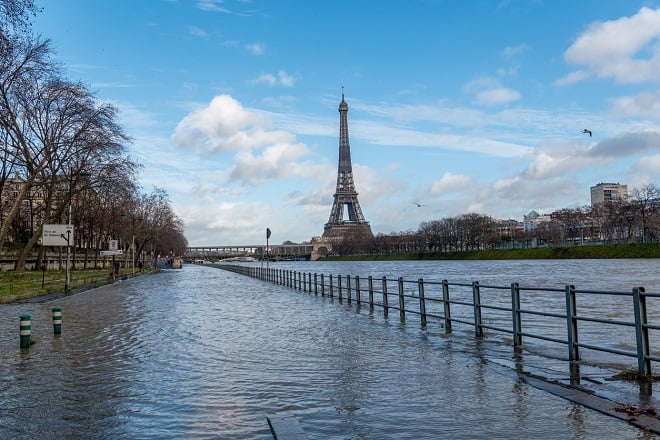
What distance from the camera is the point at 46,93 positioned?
47031 millimetres

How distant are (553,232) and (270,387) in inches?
5922

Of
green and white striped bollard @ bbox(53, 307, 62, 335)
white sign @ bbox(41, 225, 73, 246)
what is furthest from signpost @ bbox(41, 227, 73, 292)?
green and white striped bollard @ bbox(53, 307, 62, 335)

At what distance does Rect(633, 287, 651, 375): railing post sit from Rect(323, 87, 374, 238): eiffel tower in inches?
6935

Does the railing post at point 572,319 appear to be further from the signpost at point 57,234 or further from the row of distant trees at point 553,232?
the row of distant trees at point 553,232

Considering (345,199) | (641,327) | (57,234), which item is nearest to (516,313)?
(641,327)

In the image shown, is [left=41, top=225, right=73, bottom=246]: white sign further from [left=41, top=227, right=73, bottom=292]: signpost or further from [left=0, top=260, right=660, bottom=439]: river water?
[left=0, top=260, right=660, bottom=439]: river water

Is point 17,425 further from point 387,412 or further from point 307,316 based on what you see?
point 307,316

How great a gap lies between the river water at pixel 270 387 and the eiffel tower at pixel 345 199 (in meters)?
170

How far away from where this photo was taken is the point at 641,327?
876 centimetres

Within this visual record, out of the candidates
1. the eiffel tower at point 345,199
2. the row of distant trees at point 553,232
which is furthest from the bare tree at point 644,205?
the eiffel tower at point 345,199

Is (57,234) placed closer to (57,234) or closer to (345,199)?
(57,234)

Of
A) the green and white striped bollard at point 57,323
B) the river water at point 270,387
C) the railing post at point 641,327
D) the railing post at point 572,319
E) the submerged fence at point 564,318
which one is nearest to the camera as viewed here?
the river water at point 270,387

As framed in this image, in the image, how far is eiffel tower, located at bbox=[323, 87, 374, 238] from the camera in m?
186

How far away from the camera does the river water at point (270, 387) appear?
22.3 feet
